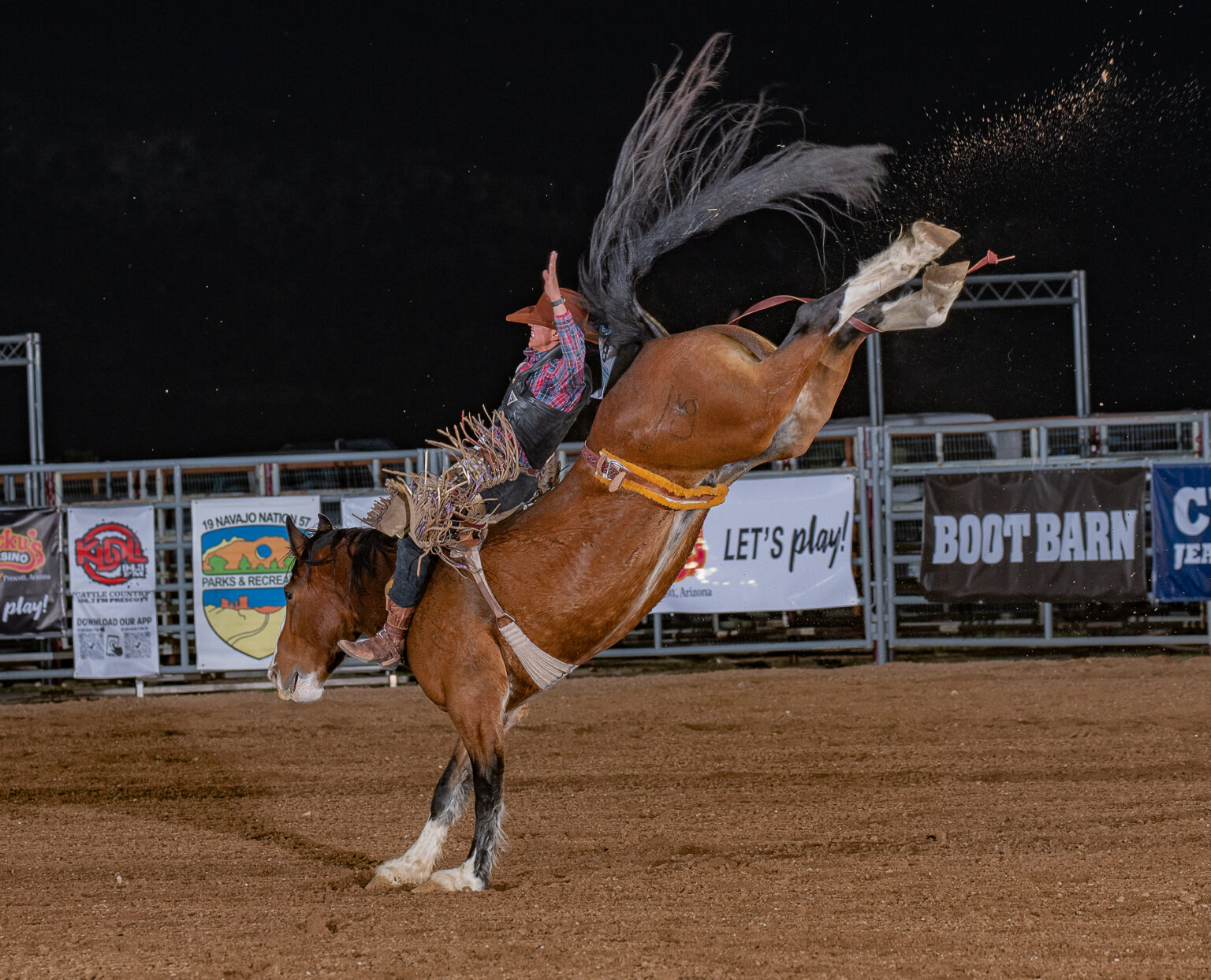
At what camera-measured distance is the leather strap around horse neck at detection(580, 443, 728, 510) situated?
3.79m

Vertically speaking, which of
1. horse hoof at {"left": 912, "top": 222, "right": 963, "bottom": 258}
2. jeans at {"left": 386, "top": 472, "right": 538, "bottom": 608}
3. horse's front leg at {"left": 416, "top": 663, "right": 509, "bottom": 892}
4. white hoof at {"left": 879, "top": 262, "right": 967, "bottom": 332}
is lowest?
horse's front leg at {"left": 416, "top": 663, "right": 509, "bottom": 892}

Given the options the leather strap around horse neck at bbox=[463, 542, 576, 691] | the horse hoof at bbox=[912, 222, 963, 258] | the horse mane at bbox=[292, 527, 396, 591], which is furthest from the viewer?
the horse mane at bbox=[292, 527, 396, 591]

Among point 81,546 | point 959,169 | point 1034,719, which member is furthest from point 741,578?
point 81,546

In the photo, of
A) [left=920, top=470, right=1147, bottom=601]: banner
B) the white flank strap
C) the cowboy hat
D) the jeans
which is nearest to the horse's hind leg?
the white flank strap

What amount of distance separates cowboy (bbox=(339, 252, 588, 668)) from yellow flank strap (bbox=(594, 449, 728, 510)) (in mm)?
360

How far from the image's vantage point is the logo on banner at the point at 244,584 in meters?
10.0

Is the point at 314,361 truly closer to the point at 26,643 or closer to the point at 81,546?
the point at 26,643

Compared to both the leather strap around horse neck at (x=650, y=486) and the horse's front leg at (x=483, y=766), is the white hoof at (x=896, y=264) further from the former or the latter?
the horse's front leg at (x=483, y=766)

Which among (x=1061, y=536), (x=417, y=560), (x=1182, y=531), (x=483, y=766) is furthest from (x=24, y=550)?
(x=1182, y=531)

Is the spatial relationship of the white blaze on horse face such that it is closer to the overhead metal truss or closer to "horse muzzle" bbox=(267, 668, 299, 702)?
"horse muzzle" bbox=(267, 668, 299, 702)

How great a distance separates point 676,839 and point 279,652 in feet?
6.33

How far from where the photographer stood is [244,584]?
395 inches

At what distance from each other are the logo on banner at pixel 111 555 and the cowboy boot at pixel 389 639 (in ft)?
22.4

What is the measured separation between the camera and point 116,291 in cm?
2486
